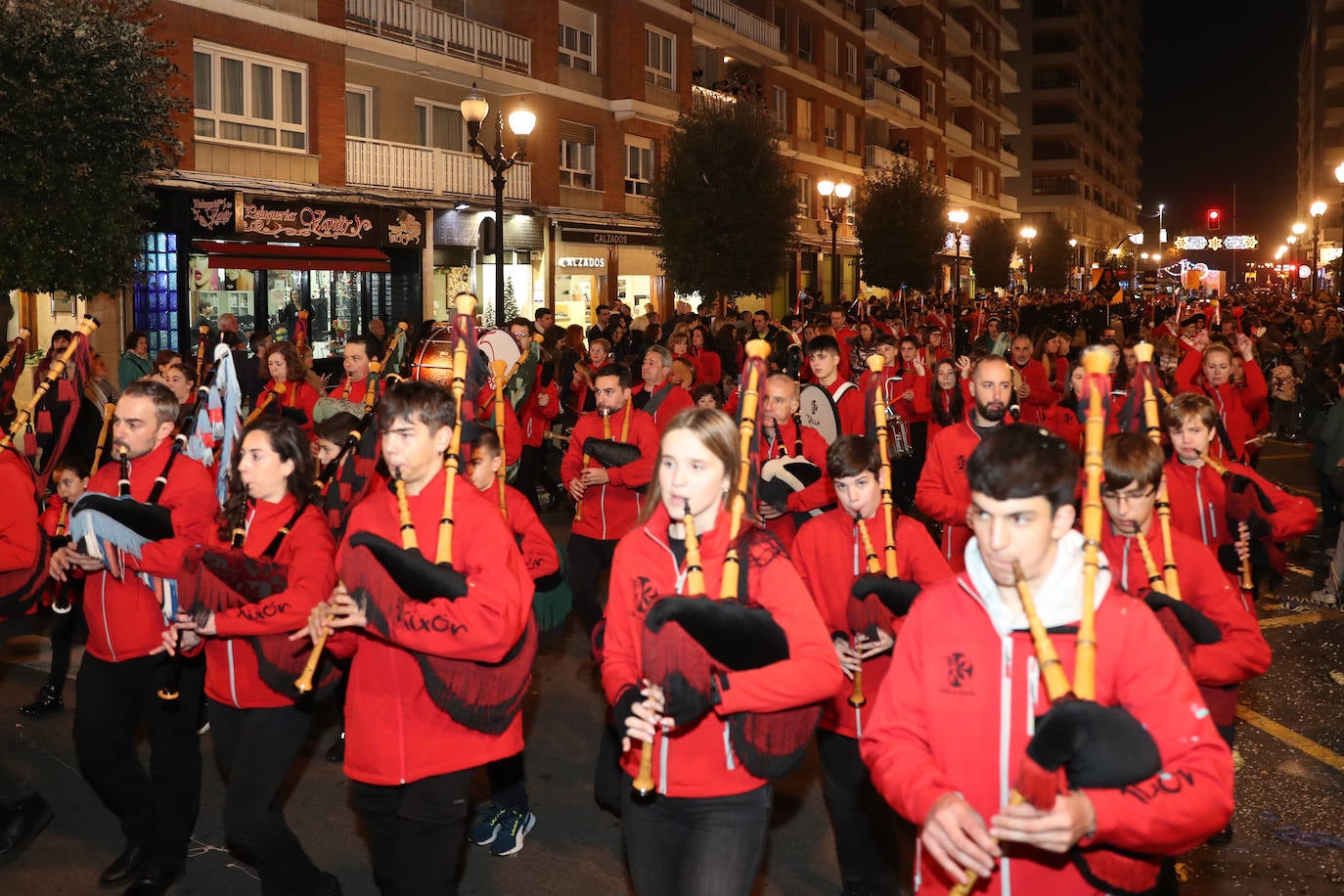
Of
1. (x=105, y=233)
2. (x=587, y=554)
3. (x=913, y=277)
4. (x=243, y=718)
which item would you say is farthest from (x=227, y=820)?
(x=913, y=277)

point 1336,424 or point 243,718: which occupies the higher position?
point 1336,424

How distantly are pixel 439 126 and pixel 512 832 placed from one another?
2274 centimetres

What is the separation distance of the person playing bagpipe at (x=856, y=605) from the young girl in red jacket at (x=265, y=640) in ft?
6.23

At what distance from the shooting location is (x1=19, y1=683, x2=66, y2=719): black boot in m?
7.49

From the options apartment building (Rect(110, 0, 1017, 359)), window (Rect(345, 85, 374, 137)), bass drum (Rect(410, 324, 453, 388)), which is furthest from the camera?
window (Rect(345, 85, 374, 137))

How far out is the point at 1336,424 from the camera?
10609mm

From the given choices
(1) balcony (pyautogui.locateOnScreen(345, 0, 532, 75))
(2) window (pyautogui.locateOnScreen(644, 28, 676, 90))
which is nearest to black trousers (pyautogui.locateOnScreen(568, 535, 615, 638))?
(1) balcony (pyautogui.locateOnScreen(345, 0, 532, 75))

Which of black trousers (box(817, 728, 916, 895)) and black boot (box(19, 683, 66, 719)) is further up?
black trousers (box(817, 728, 916, 895))

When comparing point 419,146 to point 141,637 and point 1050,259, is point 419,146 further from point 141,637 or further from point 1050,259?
point 1050,259

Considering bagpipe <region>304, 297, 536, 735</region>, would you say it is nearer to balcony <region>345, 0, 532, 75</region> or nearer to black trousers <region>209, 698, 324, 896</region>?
black trousers <region>209, 698, 324, 896</region>

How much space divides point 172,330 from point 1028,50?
80549mm

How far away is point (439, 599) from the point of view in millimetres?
3705

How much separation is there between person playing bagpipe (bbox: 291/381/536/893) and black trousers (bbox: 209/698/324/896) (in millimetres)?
458

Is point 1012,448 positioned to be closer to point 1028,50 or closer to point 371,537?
point 371,537
